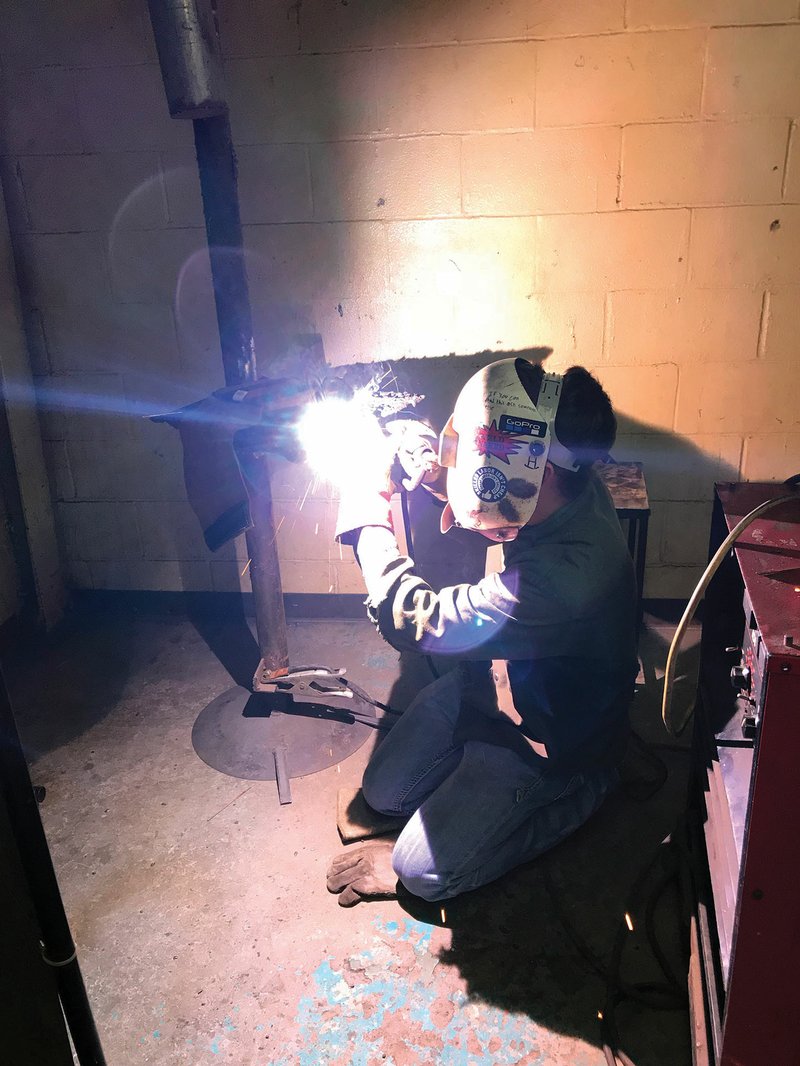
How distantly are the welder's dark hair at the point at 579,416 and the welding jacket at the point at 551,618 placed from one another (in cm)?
11

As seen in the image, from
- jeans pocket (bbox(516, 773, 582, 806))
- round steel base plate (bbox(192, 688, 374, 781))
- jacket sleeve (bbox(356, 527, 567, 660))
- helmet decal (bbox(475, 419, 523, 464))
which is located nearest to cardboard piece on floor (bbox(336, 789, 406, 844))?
round steel base plate (bbox(192, 688, 374, 781))

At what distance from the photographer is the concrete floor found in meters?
1.77

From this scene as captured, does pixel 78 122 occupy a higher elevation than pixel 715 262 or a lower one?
higher

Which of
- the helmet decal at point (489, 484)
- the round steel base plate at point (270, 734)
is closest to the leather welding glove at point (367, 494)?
the helmet decal at point (489, 484)

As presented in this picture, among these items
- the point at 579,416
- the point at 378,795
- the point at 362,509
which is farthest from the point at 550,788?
the point at 579,416

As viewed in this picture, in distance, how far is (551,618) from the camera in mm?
1902

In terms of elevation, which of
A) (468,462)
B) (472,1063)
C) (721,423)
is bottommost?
(472,1063)

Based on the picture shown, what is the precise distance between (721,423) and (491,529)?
1732mm

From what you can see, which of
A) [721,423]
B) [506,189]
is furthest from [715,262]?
[506,189]

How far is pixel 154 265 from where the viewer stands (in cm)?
321

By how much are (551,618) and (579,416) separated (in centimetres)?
48

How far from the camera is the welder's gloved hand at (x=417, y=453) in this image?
2082 millimetres

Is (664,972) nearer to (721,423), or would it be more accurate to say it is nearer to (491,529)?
(491,529)

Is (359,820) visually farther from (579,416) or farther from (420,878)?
(579,416)
